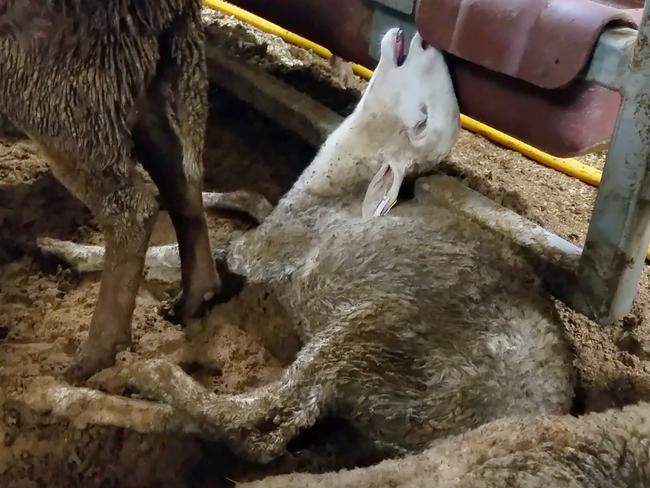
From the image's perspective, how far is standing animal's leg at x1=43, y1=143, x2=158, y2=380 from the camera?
6.20 feet

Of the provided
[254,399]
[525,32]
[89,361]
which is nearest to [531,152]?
[525,32]

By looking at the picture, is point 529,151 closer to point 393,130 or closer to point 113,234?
point 393,130

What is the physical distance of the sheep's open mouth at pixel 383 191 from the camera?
7.83 feet

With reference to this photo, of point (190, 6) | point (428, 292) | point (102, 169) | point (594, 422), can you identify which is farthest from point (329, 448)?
point (190, 6)

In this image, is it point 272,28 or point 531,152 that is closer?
point 531,152

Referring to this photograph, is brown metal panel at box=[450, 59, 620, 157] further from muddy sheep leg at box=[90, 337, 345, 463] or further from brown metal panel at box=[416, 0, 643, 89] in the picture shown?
muddy sheep leg at box=[90, 337, 345, 463]

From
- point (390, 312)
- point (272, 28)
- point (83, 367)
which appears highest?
point (272, 28)

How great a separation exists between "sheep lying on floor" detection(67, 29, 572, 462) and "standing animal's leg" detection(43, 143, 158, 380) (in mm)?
87

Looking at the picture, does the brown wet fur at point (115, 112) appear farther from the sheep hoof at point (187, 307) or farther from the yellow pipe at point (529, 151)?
the yellow pipe at point (529, 151)

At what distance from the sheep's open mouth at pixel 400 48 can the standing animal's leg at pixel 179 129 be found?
2.34 feet

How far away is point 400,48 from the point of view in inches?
99.1

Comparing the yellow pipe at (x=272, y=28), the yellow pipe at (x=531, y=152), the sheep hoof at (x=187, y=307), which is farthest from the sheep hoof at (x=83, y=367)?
the yellow pipe at (x=272, y=28)

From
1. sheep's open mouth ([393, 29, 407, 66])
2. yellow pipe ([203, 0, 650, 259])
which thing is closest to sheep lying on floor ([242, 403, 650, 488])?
sheep's open mouth ([393, 29, 407, 66])

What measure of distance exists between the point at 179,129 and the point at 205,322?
59 centimetres
